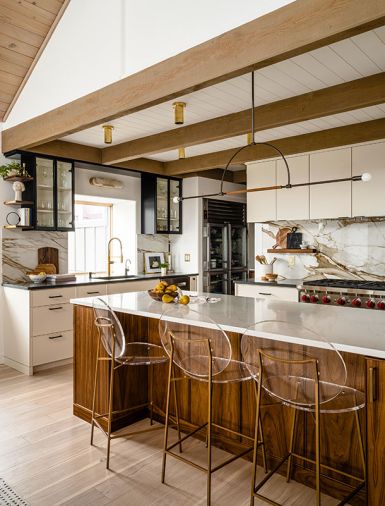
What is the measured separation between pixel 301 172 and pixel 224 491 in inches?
144

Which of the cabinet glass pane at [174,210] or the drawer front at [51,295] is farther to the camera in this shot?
the cabinet glass pane at [174,210]

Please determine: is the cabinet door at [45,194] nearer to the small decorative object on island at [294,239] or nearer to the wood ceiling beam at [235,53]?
the wood ceiling beam at [235,53]

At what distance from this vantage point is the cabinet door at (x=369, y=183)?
14.0 feet

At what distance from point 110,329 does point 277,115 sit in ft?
7.31

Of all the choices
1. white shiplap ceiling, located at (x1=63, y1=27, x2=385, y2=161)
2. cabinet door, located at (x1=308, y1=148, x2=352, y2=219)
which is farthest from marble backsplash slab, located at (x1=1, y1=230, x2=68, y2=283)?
cabinet door, located at (x1=308, y1=148, x2=352, y2=219)

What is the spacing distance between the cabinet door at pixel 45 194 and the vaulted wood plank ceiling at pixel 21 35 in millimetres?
767

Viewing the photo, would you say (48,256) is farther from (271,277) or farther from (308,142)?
(308,142)

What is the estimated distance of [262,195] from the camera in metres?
5.22

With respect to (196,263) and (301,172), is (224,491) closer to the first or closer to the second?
(301,172)

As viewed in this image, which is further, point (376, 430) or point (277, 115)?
point (277, 115)

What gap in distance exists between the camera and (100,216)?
20.3ft

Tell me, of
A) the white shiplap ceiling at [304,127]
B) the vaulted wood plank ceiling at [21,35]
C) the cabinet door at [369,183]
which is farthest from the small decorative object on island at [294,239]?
the vaulted wood plank ceiling at [21,35]

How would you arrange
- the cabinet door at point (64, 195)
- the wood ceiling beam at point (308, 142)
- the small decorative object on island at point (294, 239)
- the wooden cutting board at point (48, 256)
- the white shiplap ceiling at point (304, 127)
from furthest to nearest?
the small decorative object on island at point (294, 239), the wooden cutting board at point (48, 256), the cabinet door at point (64, 195), the wood ceiling beam at point (308, 142), the white shiplap ceiling at point (304, 127)

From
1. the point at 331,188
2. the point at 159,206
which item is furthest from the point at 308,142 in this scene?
the point at 159,206
